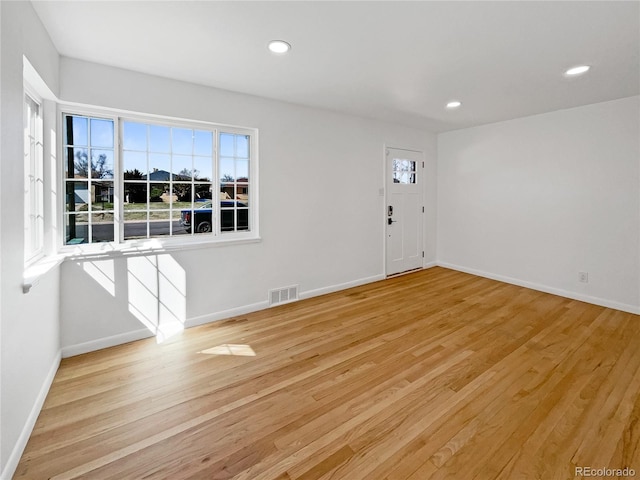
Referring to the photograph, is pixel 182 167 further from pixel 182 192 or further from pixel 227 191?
pixel 227 191

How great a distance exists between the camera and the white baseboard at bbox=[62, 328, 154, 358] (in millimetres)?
2639

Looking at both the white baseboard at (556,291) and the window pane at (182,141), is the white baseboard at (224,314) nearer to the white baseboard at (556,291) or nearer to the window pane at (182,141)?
the window pane at (182,141)

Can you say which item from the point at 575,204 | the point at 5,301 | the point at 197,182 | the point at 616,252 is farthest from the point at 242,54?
the point at 616,252

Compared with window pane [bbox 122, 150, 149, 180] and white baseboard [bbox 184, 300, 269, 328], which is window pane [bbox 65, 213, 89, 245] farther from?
white baseboard [bbox 184, 300, 269, 328]

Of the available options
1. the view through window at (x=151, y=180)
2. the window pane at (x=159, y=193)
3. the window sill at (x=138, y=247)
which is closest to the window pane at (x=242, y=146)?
the view through window at (x=151, y=180)

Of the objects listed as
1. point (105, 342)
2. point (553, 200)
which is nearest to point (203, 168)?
point (105, 342)

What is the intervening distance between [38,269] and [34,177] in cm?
81

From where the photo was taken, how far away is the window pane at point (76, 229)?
271 cm

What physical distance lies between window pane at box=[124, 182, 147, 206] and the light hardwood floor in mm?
1315

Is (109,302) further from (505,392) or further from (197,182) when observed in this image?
(505,392)

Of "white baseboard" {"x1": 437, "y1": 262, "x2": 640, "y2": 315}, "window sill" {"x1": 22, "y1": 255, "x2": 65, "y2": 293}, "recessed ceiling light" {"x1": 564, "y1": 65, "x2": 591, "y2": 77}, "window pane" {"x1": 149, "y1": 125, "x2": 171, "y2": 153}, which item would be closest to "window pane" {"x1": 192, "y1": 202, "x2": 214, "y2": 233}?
"window pane" {"x1": 149, "y1": 125, "x2": 171, "y2": 153}

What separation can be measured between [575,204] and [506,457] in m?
3.78

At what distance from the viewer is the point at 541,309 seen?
3727 mm

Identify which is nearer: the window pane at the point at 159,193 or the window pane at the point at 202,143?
the window pane at the point at 159,193
